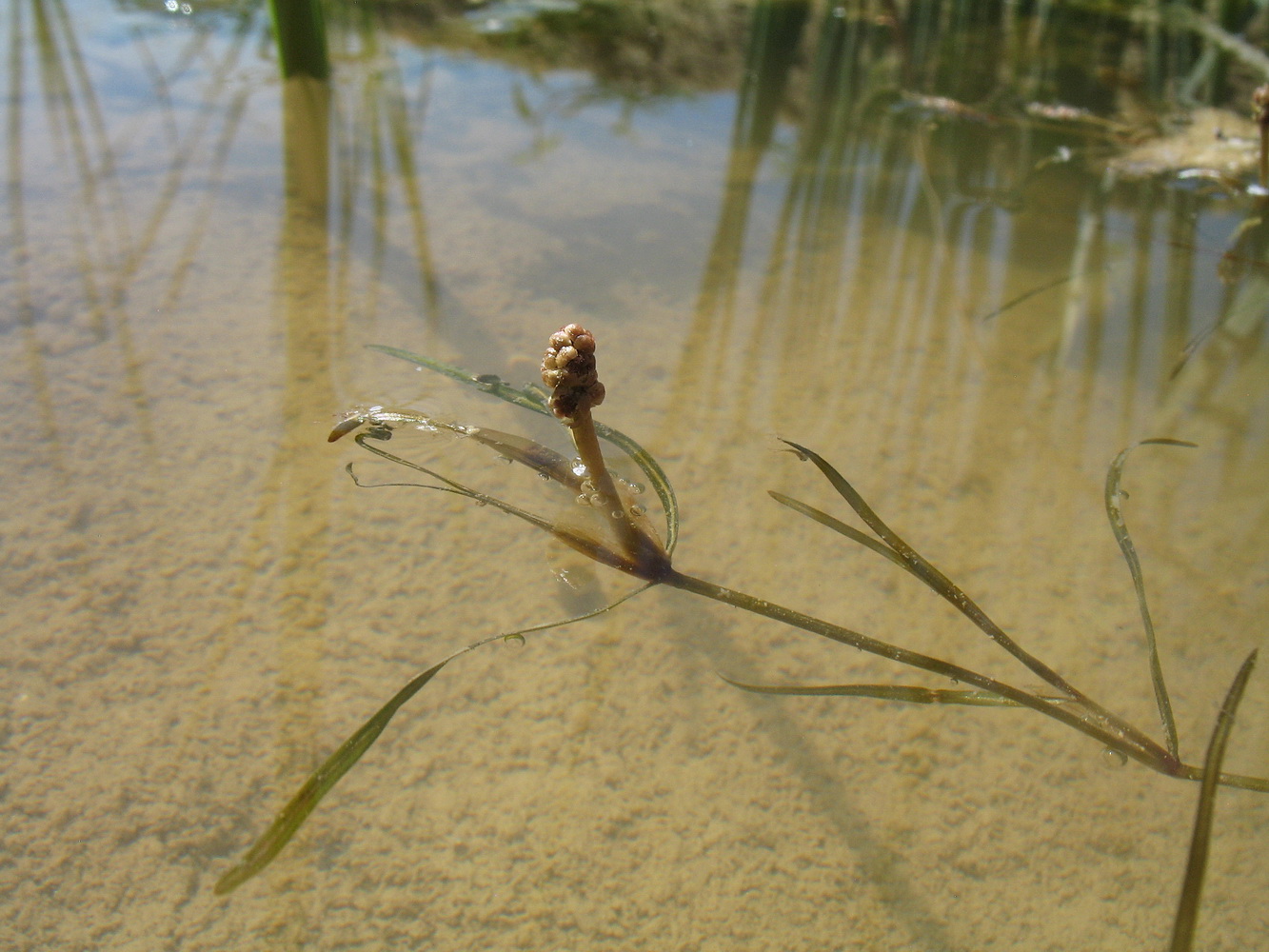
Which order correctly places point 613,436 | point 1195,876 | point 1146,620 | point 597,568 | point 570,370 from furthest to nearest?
point 597,568 → point 613,436 → point 1146,620 → point 570,370 → point 1195,876

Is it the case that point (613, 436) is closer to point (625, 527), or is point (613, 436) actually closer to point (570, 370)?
point (625, 527)

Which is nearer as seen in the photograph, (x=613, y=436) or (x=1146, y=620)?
(x=1146, y=620)

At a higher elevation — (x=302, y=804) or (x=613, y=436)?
(x=613, y=436)

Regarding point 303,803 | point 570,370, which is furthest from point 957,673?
point 303,803

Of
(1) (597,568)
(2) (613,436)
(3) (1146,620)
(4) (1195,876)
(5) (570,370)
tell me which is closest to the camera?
(4) (1195,876)

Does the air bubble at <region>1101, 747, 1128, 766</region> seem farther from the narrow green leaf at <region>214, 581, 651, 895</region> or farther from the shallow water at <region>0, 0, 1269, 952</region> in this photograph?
the narrow green leaf at <region>214, 581, 651, 895</region>

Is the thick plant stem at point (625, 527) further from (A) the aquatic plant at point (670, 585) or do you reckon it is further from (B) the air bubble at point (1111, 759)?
(B) the air bubble at point (1111, 759)

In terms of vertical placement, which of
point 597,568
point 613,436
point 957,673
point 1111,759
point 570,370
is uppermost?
point 570,370

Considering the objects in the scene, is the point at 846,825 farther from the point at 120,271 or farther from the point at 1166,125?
the point at 1166,125
